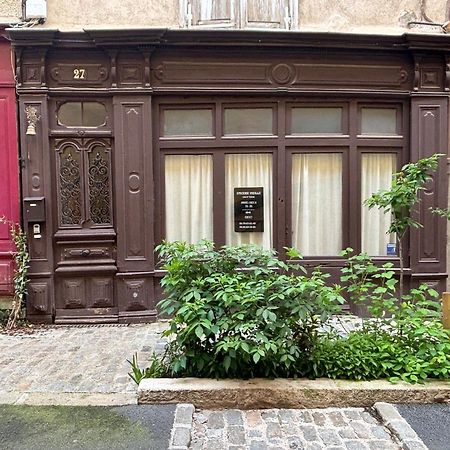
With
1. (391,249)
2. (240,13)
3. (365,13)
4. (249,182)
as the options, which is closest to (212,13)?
(240,13)

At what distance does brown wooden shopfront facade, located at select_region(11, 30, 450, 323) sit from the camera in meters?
6.62

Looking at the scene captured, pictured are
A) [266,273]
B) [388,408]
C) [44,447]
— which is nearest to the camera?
[44,447]

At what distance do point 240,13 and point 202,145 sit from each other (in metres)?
2.07

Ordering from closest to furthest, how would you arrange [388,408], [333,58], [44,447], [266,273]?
[44,447] → [388,408] → [266,273] → [333,58]

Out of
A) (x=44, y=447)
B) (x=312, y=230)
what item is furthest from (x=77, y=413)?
(x=312, y=230)

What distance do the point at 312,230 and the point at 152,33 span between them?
12.4ft

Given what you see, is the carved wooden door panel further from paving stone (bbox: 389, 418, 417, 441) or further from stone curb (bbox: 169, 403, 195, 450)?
paving stone (bbox: 389, 418, 417, 441)

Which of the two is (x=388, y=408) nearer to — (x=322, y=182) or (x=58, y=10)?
(x=322, y=182)

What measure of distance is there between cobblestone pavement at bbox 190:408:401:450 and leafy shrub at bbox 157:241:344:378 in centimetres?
39

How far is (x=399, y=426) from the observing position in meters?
3.59

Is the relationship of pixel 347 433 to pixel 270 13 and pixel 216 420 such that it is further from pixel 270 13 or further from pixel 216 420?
pixel 270 13

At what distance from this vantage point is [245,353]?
13.1 ft

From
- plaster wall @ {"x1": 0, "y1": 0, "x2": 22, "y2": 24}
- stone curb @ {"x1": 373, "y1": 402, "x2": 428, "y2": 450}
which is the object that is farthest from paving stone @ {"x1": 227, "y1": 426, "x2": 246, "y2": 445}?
plaster wall @ {"x1": 0, "y1": 0, "x2": 22, "y2": 24}

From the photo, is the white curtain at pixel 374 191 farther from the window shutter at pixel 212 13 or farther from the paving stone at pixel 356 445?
the paving stone at pixel 356 445
